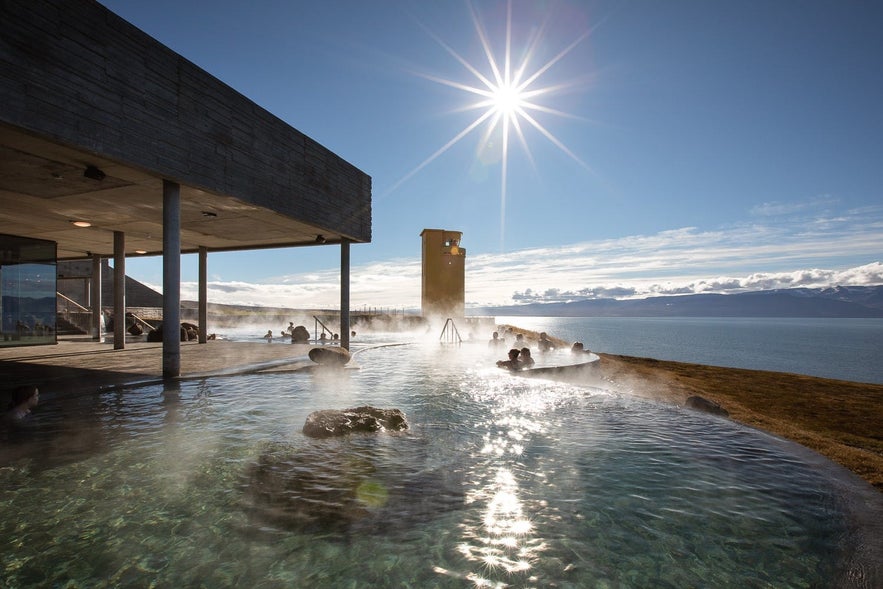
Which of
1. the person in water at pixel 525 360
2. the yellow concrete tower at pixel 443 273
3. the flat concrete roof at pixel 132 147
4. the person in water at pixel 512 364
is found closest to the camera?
the flat concrete roof at pixel 132 147

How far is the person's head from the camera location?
18.6ft

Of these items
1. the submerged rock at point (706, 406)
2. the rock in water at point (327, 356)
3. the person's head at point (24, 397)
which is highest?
the person's head at point (24, 397)

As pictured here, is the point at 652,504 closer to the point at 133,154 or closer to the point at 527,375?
the point at 527,375

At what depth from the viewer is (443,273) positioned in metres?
28.6

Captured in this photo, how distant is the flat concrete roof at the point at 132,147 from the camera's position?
19.1ft

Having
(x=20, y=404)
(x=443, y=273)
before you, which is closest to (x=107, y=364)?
(x=20, y=404)

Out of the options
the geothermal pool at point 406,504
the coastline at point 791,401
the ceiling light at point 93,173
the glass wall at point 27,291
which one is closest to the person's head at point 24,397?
the geothermal pool at point 406,504

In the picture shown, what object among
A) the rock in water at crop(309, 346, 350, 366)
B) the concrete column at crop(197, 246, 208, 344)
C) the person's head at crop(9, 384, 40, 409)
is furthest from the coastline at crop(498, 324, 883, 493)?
the concrete column at crop(197, 246, 208, 344)

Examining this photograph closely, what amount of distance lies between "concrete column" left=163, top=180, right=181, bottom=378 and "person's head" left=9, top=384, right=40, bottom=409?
2.37 metres

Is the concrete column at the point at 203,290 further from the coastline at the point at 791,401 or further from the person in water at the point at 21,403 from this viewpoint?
the coastline at the point at 791,401

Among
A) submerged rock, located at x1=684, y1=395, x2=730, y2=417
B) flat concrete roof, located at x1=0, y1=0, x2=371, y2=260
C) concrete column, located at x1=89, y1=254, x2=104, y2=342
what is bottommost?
submerged rock, located at x1=684, y1=395, x2=730, y2=417

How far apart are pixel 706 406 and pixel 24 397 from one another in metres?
11.1

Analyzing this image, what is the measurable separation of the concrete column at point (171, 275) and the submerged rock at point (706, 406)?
33.4 ft

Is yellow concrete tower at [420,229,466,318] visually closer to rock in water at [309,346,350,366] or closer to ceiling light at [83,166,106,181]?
rock in water at [309,346,350,366]
